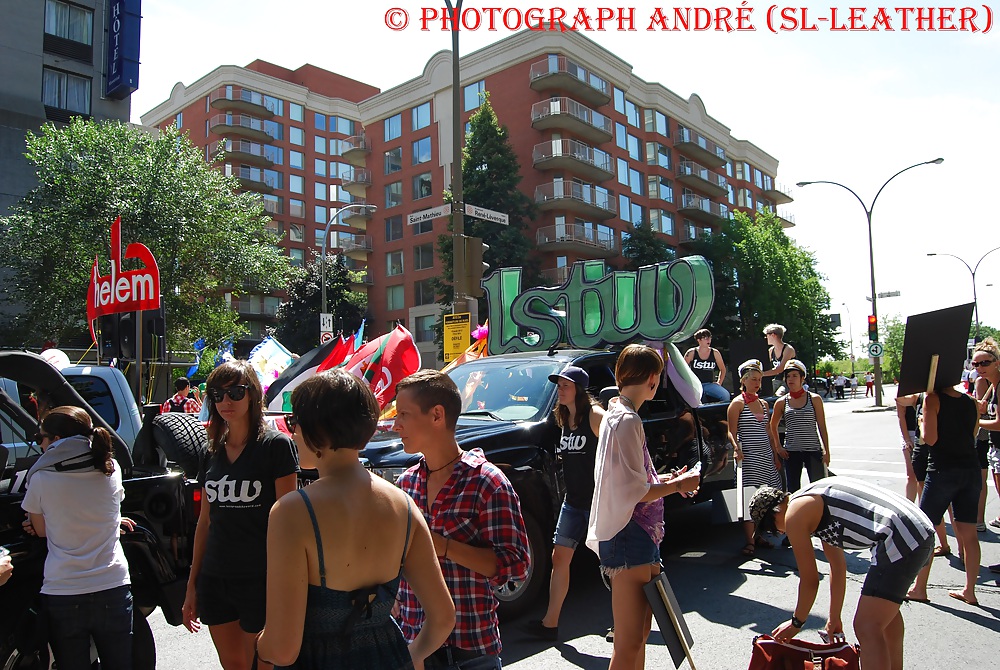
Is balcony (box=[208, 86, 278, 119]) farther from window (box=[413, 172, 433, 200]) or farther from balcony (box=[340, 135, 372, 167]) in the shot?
window (box=[413, 172, 433, 200])

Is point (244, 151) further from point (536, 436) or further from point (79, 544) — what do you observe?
point (79, 544)

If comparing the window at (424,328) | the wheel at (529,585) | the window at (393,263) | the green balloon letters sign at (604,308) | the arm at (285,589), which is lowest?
the wheel at (529,585)

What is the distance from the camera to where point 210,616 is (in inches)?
124

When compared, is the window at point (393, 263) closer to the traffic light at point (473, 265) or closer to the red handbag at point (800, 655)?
the traffic light at point (473, 265)

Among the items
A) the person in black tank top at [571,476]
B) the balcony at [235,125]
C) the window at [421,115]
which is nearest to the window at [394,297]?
the window at [421,115]

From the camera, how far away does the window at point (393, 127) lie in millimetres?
46469

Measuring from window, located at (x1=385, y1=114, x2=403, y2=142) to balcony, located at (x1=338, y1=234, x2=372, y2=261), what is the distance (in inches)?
273

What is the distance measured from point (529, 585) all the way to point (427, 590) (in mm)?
3187

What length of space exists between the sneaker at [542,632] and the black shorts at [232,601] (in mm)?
2141

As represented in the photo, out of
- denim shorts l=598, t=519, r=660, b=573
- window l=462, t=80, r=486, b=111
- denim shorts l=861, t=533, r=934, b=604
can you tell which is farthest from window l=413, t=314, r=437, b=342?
denim shorts l=861, t=533, r=934, b=604

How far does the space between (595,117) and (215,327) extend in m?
26.9

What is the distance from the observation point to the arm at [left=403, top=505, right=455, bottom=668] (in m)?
1.99

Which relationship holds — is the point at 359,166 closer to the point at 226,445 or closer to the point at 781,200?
the point at 781,200

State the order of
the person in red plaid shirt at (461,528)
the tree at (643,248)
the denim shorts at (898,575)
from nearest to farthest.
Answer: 1. the person in red plaid shirt at (461,528)
2. the denim shorts at (898,575)
3. the tree at (643,248)
